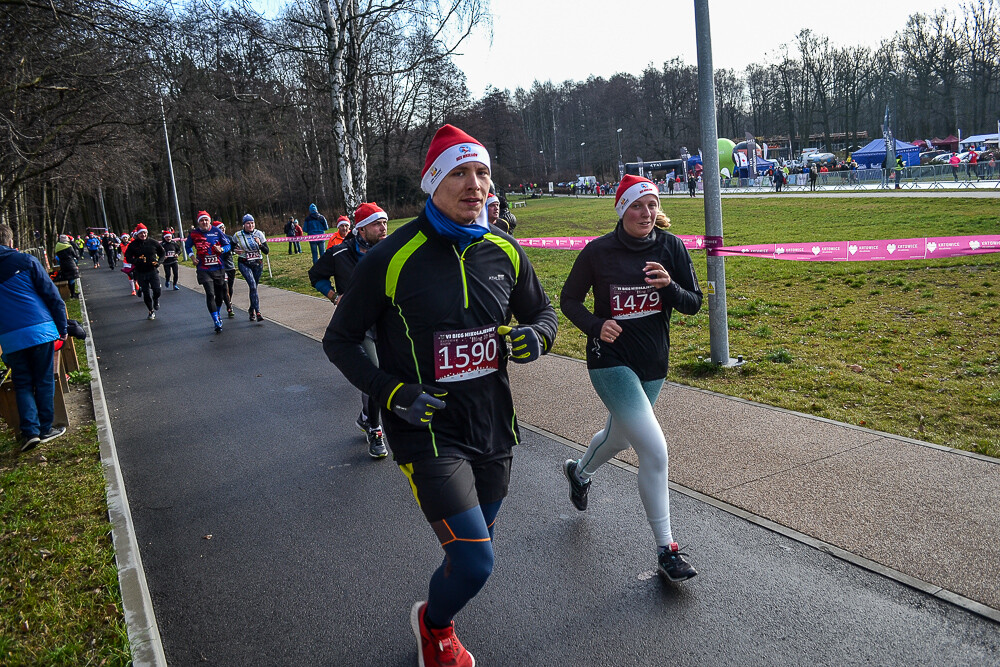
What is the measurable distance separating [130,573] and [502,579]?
208 cm

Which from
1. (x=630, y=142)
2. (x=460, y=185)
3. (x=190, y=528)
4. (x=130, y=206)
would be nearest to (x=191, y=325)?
(x=190, y=528)

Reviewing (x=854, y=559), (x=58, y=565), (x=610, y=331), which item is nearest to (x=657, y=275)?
(x=610, y=331)

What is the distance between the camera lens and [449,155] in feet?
9.82

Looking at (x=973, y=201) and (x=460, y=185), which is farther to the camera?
(x=973, y=201)

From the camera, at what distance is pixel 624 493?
5219 mm

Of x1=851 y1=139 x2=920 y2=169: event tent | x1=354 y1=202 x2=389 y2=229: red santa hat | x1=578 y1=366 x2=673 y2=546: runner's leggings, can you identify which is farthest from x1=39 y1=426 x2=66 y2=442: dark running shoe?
x1=851 y1=139 x2=920 y2=169: event tent

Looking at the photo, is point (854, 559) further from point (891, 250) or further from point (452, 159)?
point (891, 250)

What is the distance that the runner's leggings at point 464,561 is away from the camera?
9.43 feet

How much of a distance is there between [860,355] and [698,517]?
442 centimetres

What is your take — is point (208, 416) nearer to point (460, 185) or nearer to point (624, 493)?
point (624, 493)

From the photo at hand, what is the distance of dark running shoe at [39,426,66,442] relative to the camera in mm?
7172

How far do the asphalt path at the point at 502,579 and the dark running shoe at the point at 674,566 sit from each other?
78 millimetres

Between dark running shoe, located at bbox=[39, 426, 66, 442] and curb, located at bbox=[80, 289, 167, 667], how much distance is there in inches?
17.6

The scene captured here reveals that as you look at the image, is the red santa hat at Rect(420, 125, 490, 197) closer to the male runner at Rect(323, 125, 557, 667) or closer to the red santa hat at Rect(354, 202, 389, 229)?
the male runner at Rect(323, 125, 557, 667)
